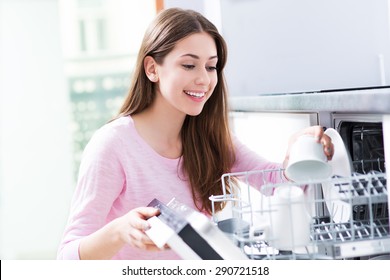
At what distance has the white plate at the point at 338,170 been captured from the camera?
1024 millimetres

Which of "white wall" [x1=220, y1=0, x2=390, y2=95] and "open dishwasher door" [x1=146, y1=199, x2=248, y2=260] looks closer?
"open dishwasher door" [x1=146, y1=199, x2=248, y2=260]

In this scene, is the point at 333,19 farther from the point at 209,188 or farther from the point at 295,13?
the point at 209,188

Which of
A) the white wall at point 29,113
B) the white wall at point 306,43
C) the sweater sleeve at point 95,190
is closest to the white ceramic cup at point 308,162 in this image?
the sweater sleeve at point 95,190

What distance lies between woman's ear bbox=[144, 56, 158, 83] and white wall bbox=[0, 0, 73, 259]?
176cm

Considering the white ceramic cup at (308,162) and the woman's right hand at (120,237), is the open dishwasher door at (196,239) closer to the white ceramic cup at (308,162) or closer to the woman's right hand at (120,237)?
the woman's right hand at (120,237)

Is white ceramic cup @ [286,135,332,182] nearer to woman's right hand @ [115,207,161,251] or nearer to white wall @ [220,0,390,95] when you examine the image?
woman's right hand @ [115,207,161,251]

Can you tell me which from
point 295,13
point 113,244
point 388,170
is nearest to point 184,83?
point 113,244

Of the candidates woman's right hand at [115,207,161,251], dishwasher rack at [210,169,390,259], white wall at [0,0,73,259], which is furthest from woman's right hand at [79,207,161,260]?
white wall at [0,0,73,259]

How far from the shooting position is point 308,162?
3.37 feet

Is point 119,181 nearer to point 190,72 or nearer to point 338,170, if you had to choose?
point 190,72

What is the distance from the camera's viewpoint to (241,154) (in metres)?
1.45

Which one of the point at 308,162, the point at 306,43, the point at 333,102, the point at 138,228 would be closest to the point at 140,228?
the point at 138,228

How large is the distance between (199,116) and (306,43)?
2.17 ft

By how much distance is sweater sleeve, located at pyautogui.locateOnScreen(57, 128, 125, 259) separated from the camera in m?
1.25
